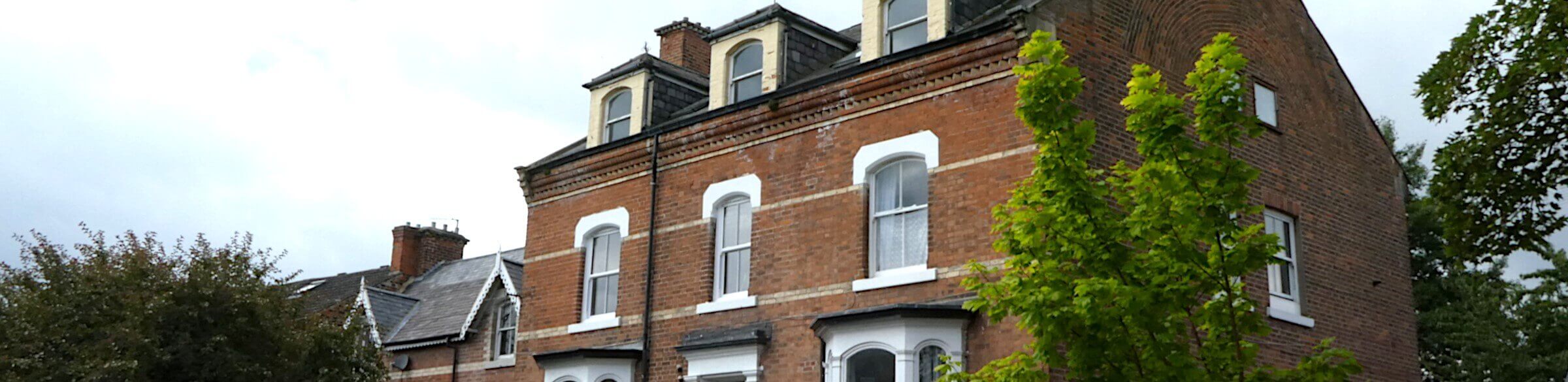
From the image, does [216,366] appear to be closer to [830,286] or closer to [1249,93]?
[830,286]

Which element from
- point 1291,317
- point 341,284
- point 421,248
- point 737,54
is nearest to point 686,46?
point 737,54

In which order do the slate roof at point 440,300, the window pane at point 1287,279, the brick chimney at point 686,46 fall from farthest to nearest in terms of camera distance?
the slate roof at point 440,300 < the brick chimney at point 686,46 < the window pane at point 1287,279

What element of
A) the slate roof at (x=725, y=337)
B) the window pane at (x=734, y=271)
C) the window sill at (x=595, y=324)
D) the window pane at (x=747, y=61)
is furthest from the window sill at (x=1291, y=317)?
the window sill at (x=595, y=324)

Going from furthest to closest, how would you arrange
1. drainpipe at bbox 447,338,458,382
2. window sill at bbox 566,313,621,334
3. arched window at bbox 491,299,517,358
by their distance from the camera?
drainpipe at bbox 447,338,458,382
arched window at bbox 491,299,517,358
window sill at bbox 566,313,621,334

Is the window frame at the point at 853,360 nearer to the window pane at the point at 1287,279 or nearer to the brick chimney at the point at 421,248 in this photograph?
the window pane at the point at 1287,279

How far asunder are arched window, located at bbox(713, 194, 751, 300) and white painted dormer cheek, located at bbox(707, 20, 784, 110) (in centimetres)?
143

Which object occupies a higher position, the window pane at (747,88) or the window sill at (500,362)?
the window pane at (747,88)

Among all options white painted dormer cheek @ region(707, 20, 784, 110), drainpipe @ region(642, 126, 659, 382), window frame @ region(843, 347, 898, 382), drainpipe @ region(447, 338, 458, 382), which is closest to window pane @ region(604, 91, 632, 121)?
drainpipe @ region(642, 126, 659, 382)

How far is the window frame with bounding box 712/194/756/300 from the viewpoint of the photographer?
18750 millimetres

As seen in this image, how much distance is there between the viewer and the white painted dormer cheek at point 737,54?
63.7ft

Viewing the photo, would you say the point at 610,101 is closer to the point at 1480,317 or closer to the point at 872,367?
the point at 872,367

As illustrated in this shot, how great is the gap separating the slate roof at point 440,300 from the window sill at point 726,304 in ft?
30.8

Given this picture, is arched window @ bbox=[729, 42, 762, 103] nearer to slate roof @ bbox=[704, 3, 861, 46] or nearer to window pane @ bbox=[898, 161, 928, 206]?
slate roof @ bbox=[704, 3, 861, 46]

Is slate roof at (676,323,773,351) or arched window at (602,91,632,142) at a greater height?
arched window at (602,91,632,142)
